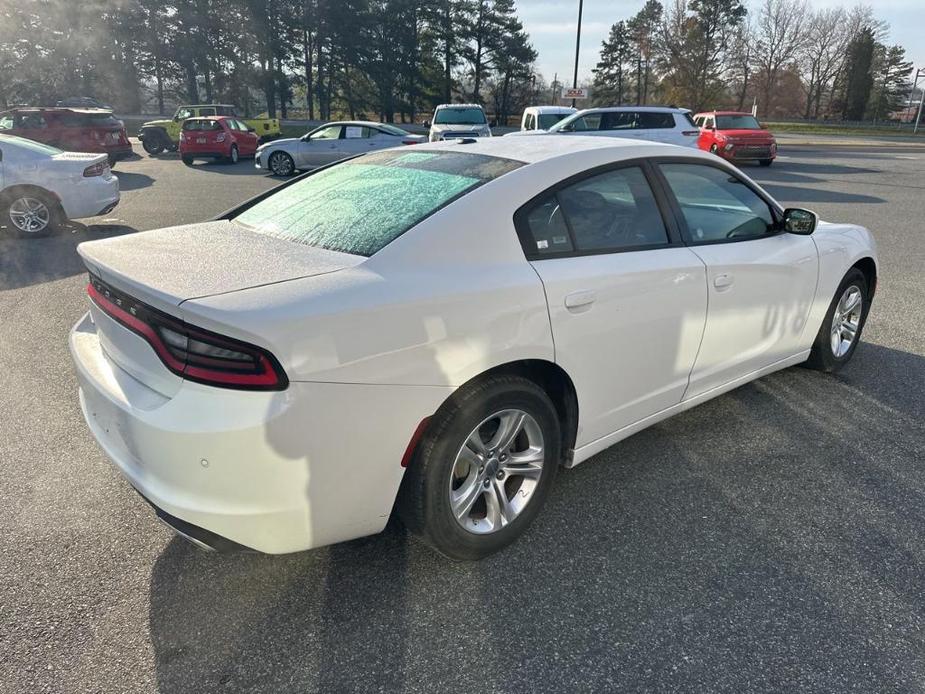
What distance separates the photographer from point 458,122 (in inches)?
725

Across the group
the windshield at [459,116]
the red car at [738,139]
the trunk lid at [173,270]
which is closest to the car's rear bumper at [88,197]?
the trunk lid at [173,270]

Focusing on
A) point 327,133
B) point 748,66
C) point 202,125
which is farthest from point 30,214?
point 748,66

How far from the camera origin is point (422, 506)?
7.35ft

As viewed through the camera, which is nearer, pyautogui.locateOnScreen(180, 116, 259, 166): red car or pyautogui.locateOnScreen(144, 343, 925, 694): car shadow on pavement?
pyautogui.locateOnScreen(144, 343, 925, 694): car shadow on pavement

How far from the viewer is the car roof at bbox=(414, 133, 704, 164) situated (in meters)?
Answer: 2.86

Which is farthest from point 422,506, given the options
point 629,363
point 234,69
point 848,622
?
point 234,69

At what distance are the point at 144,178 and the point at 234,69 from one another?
39.6 metres

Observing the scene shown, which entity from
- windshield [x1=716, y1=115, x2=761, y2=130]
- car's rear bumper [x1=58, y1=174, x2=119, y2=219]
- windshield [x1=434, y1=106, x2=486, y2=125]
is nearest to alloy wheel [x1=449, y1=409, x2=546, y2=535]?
car's rear bumper [x1=58, y1=174, x2=119, y2=219]

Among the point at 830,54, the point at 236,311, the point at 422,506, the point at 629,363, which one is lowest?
the point at 422,506

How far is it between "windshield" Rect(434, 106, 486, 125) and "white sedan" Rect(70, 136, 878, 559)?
15.9 m

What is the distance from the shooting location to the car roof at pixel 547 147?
2.86 m

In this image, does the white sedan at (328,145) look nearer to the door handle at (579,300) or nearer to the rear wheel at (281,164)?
the rear wheel at (281,164)

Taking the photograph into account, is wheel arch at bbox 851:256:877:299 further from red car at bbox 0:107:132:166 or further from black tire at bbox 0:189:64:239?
red car at bbox 0:107:132:166

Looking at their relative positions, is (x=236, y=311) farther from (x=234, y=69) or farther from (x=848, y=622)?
(x=234, y=69)
